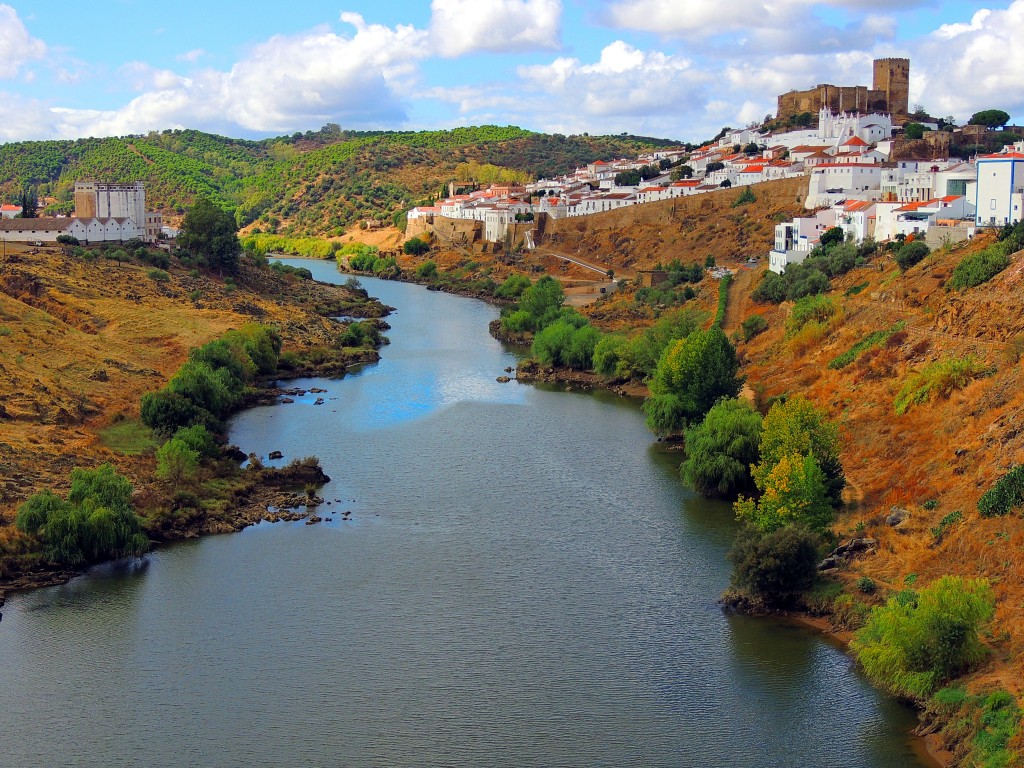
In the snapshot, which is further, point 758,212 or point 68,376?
point 758,212

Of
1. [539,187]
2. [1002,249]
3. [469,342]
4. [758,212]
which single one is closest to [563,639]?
[1002,249]

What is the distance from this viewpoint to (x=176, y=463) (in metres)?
→ 24.3

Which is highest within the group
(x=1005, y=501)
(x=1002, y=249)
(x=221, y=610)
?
(x=1002, y=249)

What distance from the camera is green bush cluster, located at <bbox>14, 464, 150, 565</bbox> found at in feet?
66.7

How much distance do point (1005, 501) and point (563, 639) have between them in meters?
7.25

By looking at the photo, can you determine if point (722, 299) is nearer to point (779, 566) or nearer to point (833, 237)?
point (833, 237)

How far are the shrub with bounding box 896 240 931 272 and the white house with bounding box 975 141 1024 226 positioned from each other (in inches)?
72.8

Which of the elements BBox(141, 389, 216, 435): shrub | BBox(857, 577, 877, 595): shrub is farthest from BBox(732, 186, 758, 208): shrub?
BBox(857, 577, 877, 595): shrub

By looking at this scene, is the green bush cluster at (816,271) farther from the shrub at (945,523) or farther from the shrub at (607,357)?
the shrub at (945,523)

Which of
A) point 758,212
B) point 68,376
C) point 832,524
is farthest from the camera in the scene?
point 758,212

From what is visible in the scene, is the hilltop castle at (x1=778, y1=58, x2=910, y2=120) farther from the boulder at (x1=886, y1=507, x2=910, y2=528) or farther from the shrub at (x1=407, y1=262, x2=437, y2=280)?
Answer: the boulder at (x1=886, y1=507, x2=910, y2=528)

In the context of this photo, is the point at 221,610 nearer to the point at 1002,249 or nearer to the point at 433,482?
the point at 433,482

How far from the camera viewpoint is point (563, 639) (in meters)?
17.7

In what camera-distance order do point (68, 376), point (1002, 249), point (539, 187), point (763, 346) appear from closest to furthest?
1. point (1002, 249)
2. point (68, 376)
3. point (763, 346)
4. point (539, 187)
